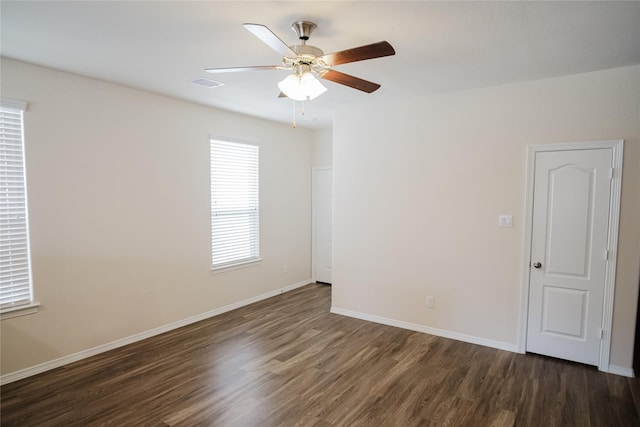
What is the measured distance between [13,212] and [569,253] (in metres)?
5.01

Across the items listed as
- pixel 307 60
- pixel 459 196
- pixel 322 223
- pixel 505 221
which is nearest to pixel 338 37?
pixel 307 60

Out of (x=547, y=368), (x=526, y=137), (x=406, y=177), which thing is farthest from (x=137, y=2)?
(x=547, y=368)

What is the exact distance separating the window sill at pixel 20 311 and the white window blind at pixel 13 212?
0.10ft

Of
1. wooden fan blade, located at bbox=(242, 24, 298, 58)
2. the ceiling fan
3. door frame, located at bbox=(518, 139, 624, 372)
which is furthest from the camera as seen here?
door frame, located at bbox=(518, 139, 624, 372)

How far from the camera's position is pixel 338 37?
242 centimetres

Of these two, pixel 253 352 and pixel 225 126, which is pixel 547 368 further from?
pixel 225 126

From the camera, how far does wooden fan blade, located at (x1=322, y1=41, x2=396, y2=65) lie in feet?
6.07

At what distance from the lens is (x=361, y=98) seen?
399cm

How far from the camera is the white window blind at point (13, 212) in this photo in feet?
9.29

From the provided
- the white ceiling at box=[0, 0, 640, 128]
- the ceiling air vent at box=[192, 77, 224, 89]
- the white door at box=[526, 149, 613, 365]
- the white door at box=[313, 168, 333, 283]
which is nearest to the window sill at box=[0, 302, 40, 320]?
the white ceiling at box=[0, 0, 640, 128]

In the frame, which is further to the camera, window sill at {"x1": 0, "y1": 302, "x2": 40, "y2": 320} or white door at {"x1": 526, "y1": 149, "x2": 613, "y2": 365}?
white door at {"x1": 526, "y1": 149, "x2": 613, "y2": 365}

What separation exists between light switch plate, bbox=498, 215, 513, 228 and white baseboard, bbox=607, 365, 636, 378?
4.94 ft

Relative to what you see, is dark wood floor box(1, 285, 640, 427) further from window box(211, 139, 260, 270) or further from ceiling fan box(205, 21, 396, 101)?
ceiling fan box(205, 21, 396, 101)

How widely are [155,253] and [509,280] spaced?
3867mm
